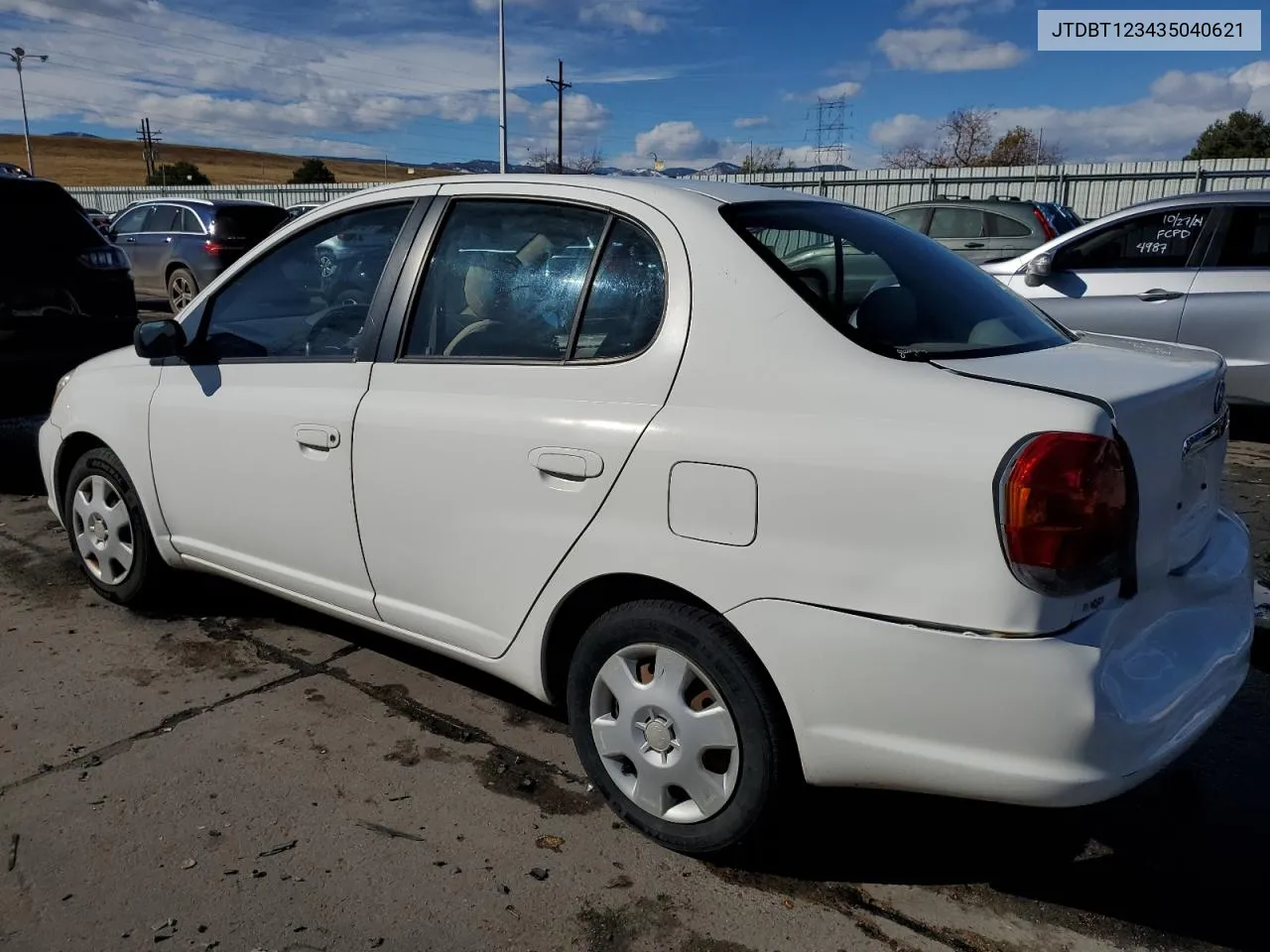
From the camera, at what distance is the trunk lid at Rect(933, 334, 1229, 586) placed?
2.21m

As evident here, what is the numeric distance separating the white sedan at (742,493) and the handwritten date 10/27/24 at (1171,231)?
4.95m

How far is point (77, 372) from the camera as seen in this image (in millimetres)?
4367

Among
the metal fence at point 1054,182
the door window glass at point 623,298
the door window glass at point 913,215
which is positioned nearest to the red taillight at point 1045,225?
the door window glass at point 913,215

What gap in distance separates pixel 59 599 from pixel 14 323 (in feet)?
9.35

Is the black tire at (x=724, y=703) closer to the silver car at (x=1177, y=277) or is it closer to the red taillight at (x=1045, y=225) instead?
the silver car at (x=1177, y=277)

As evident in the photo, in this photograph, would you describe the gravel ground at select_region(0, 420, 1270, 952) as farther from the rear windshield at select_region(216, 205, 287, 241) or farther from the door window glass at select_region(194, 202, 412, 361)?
the rear windshield at select_region(216, 205, 287, 241)

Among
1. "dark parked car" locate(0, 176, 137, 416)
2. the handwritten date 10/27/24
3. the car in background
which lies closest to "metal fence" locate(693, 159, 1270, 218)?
the car in background

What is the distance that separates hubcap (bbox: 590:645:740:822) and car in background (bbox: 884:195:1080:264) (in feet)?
37.7

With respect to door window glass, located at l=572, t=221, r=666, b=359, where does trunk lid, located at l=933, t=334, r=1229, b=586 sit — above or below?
below

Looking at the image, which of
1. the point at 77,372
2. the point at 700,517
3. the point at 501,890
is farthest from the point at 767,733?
the point at 77,372

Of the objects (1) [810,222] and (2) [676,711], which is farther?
(1) [810,222]

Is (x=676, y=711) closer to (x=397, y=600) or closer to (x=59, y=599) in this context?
(x=397, y=600)

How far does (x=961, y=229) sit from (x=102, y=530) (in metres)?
12.2

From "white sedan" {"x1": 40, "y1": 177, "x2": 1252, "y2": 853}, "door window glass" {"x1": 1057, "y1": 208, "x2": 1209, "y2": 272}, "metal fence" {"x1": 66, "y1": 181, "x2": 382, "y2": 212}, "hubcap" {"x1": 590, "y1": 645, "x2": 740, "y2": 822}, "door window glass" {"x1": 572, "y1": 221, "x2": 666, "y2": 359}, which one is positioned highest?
"metal fence" {"x1": 66, "y1": 181, "x2": 382, "y2": 212}
